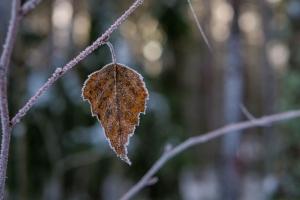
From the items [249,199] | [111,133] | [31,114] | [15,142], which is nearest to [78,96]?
[31,114]

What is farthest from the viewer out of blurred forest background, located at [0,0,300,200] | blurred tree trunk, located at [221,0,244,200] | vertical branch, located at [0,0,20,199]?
blurred tree trunk, located at [221,0,244,200]

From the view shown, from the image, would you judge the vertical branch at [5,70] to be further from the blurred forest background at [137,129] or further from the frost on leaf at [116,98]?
the blurred forest background at [137,129]

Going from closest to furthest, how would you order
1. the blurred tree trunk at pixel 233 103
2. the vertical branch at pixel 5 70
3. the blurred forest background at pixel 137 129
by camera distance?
the vertical branch at pixel 5 70
the blurred forest background at pixel 137 129
the blurred tree trunk at pixel 233 103

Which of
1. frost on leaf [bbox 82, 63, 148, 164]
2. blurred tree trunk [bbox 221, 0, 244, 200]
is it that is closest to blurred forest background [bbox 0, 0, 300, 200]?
blurred tree trunk [bbox 221, 0, 244, 200]

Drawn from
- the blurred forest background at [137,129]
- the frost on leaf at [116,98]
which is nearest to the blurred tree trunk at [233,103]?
the blurred forest background at [137,129]

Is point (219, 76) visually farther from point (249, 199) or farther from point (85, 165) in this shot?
point (85, 165)

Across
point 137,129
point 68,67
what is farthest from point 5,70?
point 137,129

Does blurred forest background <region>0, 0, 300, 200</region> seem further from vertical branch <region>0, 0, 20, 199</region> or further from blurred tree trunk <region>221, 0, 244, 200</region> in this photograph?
vertical branch <region>0, 0, 20, 199</region>
